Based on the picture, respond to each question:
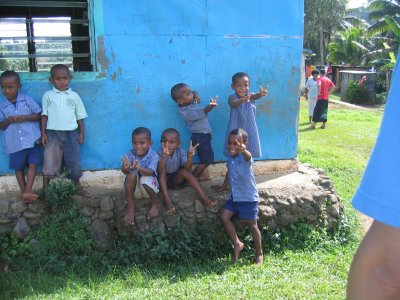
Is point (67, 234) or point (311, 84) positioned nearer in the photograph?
point (67, 234)

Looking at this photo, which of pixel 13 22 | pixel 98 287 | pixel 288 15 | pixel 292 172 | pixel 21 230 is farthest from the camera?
pixel 292 172

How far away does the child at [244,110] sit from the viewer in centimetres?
417

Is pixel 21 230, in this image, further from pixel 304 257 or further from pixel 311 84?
pixel 311 84

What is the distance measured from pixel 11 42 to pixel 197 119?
1.91 meters

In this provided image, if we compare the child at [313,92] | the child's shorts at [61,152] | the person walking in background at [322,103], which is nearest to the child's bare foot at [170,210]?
the child's shorts at [61,152]

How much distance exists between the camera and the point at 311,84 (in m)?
11.3

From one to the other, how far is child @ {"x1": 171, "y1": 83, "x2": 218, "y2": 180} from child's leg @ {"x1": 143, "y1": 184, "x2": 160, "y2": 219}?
629 mm

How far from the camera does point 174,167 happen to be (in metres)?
4.27

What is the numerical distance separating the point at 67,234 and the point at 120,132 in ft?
3.53

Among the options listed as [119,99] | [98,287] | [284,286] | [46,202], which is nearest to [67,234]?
[46,202]

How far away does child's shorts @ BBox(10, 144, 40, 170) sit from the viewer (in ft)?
13.1

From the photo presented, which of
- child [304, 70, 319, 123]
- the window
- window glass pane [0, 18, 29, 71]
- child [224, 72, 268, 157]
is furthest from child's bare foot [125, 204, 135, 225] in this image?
child [304, 70, 319, 123]

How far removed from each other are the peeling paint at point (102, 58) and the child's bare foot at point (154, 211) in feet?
4.28

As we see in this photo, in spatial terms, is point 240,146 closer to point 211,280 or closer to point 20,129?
point 211,280
